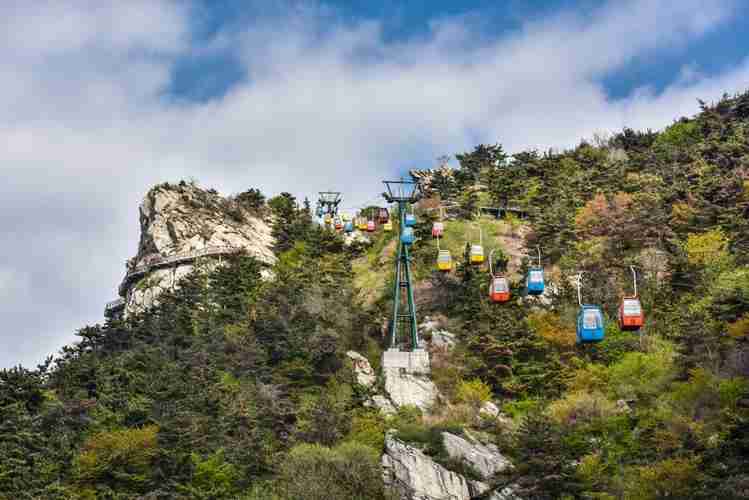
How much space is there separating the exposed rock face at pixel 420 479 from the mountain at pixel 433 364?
0.09 meters

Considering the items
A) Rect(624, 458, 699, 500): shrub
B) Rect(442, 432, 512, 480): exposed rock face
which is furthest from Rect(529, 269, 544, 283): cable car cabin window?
Rect(624, 458, 699, 500): shrub

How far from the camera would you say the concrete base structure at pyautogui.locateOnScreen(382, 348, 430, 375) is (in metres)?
47.4

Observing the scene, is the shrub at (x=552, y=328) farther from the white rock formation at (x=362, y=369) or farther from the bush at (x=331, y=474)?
the bush at (x=331, y=474)

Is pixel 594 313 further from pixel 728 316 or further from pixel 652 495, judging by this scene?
pixel 728 316

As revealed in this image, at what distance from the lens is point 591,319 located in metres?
34.4

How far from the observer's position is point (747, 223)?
52531 mm

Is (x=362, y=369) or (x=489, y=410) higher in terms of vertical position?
(x=362, y=369)

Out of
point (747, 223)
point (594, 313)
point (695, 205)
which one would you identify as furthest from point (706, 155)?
point (594, 313)

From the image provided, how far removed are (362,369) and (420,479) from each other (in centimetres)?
1122

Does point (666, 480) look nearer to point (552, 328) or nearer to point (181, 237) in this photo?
point (552, 328)

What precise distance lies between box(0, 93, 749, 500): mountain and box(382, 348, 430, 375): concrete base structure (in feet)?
0.40

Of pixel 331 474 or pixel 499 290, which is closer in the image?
pixel 331 474

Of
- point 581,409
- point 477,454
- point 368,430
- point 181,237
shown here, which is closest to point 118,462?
point 368,430

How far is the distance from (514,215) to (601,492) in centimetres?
3624
